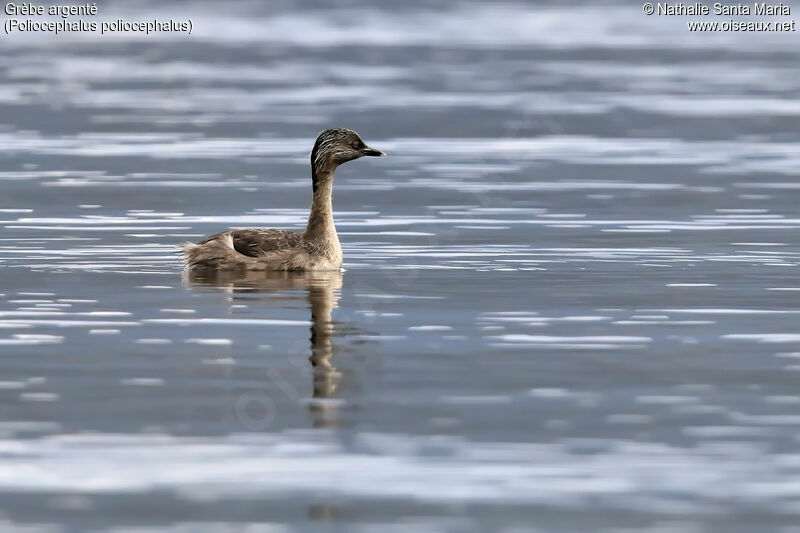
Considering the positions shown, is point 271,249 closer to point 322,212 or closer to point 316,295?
point 322,212

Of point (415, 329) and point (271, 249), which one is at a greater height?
point (271, 249)

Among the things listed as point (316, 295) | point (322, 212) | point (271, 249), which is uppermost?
point (322, 212)

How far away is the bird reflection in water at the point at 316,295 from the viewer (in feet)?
40.1

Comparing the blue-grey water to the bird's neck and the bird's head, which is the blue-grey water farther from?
the bird's head

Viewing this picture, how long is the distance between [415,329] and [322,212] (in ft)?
14.3

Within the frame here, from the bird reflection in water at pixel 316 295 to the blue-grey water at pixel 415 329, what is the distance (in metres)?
0.05

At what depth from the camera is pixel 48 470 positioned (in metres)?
10.3

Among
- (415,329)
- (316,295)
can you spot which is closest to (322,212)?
(316,295)

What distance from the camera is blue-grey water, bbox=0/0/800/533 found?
9.89 metres

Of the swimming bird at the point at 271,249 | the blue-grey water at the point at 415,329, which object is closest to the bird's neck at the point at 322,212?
the swimming bird at the point at 271,249

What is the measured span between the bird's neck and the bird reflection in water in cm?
45

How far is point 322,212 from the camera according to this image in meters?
19.0

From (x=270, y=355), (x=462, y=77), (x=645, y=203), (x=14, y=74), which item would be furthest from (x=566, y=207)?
(x=14, y=74)

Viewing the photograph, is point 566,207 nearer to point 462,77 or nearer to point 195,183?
point 195,183
